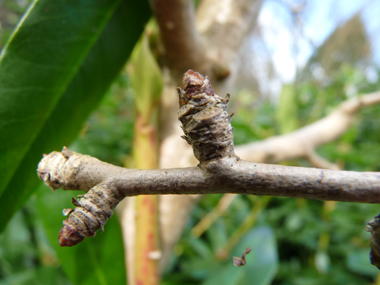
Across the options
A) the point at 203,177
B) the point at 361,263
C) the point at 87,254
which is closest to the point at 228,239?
the point at 361,263

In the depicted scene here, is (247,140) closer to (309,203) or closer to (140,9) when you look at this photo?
(309,203)

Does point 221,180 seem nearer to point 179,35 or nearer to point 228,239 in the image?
point 179,35

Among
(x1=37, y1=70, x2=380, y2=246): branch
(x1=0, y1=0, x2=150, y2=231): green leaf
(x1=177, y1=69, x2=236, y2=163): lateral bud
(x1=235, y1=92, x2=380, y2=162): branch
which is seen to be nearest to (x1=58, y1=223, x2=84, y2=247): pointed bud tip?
(x1=37, y1=70, x2=380, y2=246): branch

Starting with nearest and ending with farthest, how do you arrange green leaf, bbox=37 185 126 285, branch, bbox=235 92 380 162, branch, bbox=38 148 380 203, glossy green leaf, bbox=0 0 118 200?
1. branch, bbox=38 148 380 203
2. glossy green leaf, bbox=0 0 118 200
3. green leaf, bbox=37 185 126 285
4. branch, bbox=235 92 380 162

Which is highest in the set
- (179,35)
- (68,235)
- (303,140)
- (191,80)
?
(303,140)

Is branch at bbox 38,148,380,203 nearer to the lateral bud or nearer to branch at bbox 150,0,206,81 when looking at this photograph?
the lateral bud
